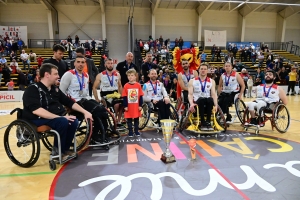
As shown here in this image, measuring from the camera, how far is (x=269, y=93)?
365 cm

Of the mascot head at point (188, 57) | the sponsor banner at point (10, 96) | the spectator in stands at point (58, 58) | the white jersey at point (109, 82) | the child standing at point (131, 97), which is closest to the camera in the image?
the spectator in stands at point (58, 58)

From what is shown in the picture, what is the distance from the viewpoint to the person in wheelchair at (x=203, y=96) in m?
3.48

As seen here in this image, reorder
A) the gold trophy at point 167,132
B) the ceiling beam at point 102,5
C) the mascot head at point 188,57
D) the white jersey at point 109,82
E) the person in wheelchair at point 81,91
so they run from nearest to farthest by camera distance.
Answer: the gold trophy at point 167,132, the person in wheelchair at point 81,91, the white jersey at point 109,82, the mascot head at point 188,57, the ceiling beam at point 102,5

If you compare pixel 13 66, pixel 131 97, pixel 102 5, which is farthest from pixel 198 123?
pixel 102 5

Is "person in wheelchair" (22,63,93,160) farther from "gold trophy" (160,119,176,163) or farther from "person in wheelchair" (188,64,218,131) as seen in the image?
"person in wheelchair" (188,64,218,131)

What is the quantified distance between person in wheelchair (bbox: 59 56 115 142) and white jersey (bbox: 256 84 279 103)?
105 inches

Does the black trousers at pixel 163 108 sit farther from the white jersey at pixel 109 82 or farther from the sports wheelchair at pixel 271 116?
the sports wheelchair at pixel 271 116

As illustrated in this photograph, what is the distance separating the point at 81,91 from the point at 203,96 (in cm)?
199

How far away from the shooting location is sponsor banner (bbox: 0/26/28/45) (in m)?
12.8

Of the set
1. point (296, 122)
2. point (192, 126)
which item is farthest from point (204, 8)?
point (192, 126)

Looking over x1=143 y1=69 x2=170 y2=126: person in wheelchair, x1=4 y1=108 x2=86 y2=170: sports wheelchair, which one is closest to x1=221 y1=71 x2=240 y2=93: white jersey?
x1=143 y1=69 x2=170 y2=126: person in wheelchair

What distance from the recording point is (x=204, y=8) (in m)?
14.0

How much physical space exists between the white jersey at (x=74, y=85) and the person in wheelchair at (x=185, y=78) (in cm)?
182

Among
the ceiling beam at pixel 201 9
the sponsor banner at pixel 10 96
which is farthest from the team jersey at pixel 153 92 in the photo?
the ceiling beam at pixel 201 9
